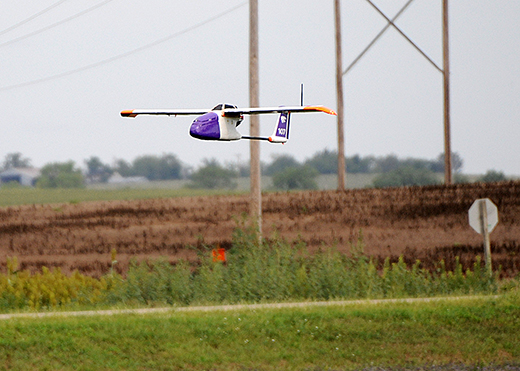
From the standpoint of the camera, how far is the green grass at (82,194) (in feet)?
102

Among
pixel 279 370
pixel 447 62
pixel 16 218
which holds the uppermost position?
pixel 447 62

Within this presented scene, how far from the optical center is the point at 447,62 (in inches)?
1072

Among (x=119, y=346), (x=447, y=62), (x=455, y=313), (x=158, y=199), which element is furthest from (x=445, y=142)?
(x=119, y=346)

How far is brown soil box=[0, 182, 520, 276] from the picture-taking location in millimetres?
23438

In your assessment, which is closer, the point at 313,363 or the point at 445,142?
the point at 313,363

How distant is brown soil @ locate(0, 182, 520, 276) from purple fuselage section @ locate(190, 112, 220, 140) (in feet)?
50.4

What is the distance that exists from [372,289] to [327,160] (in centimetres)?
1815

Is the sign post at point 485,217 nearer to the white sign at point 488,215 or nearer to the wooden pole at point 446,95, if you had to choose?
the white sign at point 488,215

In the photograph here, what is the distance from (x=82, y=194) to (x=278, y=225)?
1163cm

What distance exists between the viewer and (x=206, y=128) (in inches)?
276

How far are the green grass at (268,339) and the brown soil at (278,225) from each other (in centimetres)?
790

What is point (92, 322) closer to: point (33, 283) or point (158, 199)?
point (33, 283)

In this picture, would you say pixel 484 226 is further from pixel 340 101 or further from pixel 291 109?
pixel 291 109

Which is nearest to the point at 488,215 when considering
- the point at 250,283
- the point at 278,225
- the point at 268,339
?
the point at 250,283
